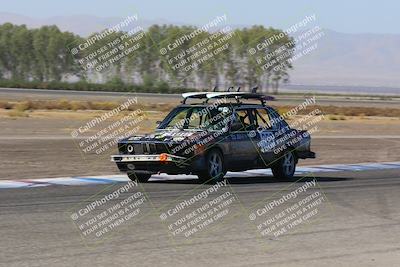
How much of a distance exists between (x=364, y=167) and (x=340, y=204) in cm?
Answer: 863

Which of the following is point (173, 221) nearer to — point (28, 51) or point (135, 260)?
point (135, 260)

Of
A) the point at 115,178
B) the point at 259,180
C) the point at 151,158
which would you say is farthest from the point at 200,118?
the point at 115,178

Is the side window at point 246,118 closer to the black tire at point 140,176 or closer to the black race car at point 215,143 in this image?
the black race car at point 215,143

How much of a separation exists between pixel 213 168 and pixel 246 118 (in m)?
1.60

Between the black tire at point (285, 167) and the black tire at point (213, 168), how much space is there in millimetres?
1778

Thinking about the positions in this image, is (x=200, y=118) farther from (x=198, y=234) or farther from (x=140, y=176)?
(x=198, y=234)

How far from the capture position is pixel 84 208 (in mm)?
10727

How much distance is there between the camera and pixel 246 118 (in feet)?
51.1

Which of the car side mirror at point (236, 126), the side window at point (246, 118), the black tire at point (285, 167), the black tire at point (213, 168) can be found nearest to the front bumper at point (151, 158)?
the black tire at point (213, 168)

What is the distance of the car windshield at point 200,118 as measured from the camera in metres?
14.9

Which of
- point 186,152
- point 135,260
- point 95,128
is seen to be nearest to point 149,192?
point 186,152

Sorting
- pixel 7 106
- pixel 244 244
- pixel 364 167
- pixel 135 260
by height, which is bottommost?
pixel 364 167

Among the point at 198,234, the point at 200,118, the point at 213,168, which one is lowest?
the point at 213,168

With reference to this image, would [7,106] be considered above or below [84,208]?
above
